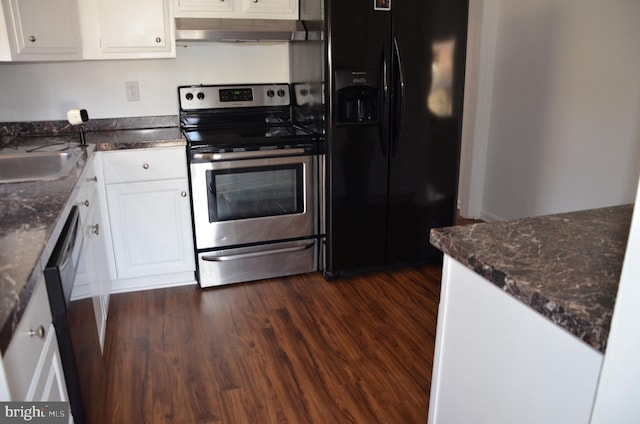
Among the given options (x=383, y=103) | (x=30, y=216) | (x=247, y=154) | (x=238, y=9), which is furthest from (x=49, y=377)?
(x=238, y=9)

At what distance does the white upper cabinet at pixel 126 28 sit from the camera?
104 inches

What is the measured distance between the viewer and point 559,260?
105 cm

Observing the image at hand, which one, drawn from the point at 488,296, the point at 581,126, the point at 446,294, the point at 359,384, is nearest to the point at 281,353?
the point at 359,384

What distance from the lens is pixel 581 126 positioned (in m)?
3.07

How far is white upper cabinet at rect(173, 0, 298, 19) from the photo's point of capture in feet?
9.00

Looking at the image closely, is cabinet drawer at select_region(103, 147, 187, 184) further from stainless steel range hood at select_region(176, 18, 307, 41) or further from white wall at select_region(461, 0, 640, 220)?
white wall at select_region(461, 0, 640, 220)

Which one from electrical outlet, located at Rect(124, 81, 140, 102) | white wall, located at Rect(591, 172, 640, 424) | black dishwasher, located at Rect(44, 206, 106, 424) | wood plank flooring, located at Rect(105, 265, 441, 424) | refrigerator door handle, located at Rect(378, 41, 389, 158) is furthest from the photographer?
electrical outlet, located at Rect(124, 81, 140, 102)

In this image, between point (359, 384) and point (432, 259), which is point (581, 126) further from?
point (359, 384)

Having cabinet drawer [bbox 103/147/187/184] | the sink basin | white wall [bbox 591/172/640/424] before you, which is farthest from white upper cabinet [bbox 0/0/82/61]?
white wall [bbox 591/172/640/424]

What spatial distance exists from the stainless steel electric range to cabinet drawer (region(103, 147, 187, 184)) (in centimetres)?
9

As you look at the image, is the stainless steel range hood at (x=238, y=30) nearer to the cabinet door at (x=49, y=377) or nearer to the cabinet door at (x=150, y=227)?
the cabinet door at (x=150, y=227)

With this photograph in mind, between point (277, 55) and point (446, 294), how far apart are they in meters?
2.53

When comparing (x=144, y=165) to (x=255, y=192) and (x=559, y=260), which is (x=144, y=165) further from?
(x=559, y=260)

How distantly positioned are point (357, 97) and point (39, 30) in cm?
169
